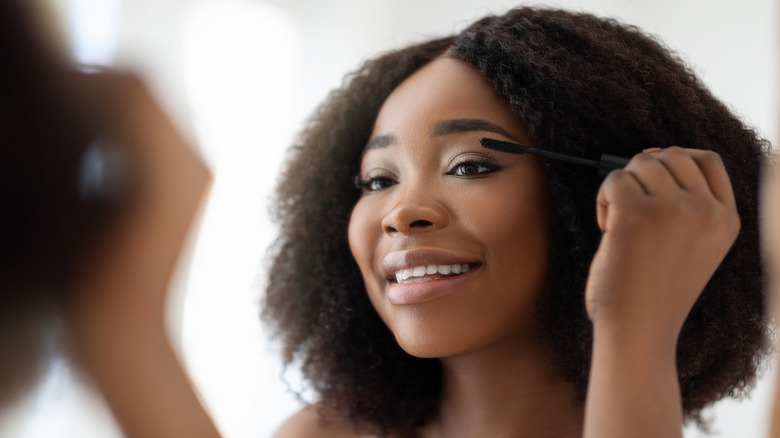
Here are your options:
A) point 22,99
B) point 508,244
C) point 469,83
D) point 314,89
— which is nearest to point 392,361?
point 508,244

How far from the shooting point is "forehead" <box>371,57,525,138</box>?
106 cm

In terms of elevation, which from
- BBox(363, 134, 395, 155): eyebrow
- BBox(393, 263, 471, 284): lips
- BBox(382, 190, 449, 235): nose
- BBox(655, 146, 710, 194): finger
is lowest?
BBox(393, 263, 471, 284): lips

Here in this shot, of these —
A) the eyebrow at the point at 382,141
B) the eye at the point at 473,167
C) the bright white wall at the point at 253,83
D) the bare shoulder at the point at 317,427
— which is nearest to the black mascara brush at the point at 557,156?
the eye at the point at 473,167

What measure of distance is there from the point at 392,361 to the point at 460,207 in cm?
44

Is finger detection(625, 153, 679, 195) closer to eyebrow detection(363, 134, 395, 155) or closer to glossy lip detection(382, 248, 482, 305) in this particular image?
glossy lip detection(382, 248, 482, 305)

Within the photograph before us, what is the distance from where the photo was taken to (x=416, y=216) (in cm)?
102

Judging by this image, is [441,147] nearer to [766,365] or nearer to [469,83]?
[469,83]

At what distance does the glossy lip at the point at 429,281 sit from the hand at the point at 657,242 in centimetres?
25

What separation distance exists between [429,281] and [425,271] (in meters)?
0.02

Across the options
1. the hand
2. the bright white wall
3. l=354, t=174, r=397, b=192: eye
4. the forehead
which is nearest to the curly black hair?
the forehead

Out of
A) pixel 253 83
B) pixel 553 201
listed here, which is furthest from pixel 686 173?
pixel 253 83

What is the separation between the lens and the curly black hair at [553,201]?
1031 mm

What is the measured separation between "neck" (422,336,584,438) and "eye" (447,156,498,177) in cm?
26

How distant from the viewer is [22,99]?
2.33 feet
